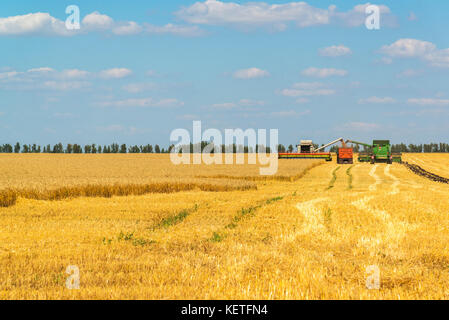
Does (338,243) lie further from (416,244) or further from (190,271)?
(190,271)

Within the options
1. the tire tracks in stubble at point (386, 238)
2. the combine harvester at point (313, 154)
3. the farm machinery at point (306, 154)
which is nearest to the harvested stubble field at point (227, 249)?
the tire tracks in stubble at point (386, 238)

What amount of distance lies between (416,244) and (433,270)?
7.41 feet

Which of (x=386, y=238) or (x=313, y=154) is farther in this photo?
(x=313, y=154)

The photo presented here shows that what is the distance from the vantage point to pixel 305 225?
45.8ft

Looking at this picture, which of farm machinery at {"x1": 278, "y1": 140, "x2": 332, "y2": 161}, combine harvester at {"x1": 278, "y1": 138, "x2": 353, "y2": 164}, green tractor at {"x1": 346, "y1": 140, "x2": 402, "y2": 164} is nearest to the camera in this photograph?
green tractor at {"x1": 346, "y1": 140, "x2": 402, "y2": 164}

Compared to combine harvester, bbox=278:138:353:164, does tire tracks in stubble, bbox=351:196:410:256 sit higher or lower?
lower

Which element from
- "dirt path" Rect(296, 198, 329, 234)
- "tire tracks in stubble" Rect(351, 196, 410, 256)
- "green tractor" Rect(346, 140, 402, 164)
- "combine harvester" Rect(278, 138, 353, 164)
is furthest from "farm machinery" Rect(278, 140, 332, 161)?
"tire tracks in stubble" Rect(351, 196, 410, 256)

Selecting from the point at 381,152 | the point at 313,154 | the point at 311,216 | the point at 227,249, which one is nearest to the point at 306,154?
the point at 313,154

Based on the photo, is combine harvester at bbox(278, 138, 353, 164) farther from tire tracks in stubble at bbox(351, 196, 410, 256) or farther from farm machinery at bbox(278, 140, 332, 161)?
tire tracks in stubble at bbox(351, 196, 410, 256)

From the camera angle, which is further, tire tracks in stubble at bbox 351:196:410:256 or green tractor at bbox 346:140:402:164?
green tractor at bbox 346:140:402:164

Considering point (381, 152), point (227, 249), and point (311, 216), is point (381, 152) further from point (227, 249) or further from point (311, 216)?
point (227, 249)

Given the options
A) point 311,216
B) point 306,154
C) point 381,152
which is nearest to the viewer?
point 311,216

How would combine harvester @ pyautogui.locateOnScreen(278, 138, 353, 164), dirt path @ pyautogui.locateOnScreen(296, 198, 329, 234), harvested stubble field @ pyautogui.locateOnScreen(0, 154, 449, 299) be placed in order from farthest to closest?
combine harvester @ pyautogui.locateOnScreen(278, 138, 353, 164)
dirt path @ pyautogui.locateOnScreen(296, 198, 329, 234)
harvested stubble field @ pyautogui.locateOnScreen(0, 154, 449, 299)

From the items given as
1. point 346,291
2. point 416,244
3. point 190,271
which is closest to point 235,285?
point 190,271
